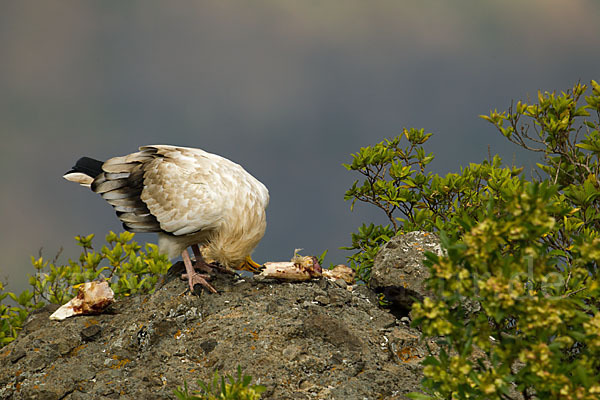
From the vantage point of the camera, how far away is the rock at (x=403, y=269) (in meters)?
6.40

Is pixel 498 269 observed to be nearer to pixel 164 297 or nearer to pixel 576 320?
pixel 576 320

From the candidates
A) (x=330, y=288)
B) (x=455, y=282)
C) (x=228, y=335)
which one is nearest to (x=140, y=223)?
(x=228, y=335)

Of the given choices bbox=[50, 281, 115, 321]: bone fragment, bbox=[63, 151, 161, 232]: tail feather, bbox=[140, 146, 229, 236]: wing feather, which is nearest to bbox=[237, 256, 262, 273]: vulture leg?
bbox=[140, 146, 229, 236]: wing feather

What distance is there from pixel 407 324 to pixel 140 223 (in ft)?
10.4

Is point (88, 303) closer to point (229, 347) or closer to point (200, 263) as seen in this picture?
point (200, 263)

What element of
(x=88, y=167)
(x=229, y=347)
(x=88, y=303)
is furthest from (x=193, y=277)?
(x=88, y=167)

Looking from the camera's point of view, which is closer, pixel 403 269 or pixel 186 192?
pixel 186 192

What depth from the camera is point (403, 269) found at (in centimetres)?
645

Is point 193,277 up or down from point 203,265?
down

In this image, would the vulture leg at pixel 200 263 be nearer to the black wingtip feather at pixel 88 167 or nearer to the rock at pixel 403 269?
the black wingtip feather at pixel 88 167

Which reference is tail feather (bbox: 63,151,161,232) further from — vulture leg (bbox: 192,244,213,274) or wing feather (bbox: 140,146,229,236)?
vulture leg (bbox: 192,244,213,274)

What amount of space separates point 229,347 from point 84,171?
3262 mm

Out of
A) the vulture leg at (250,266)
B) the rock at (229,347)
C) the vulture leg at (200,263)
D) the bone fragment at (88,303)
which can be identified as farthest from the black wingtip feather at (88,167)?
the vulture leg at (250,266)

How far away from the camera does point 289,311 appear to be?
18.7ft
